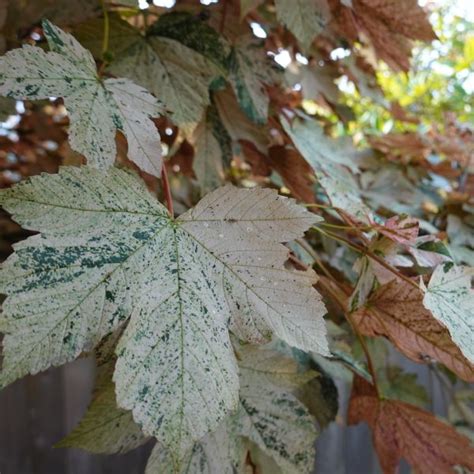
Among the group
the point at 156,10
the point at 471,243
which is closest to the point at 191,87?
the point at 156,10

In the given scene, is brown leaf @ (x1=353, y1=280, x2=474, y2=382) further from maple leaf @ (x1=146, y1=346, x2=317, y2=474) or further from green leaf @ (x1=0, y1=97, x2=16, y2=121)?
green leaf @ (x1=0, y1=97, x2=16, y2=121)

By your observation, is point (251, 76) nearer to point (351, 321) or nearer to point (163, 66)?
point (163, 66)

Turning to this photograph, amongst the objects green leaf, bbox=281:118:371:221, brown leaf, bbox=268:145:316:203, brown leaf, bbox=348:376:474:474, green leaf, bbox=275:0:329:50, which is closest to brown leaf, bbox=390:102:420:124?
green leaf, bbox=281:118:371:221

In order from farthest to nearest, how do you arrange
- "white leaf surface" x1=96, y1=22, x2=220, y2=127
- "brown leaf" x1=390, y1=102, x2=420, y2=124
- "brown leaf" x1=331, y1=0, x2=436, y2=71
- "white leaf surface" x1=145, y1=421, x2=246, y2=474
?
"brown leaf" x1=390, y1=102, x2=420, y2=124 < "brown leaf" x1=331, y1=0, x2=436, y2=71 < "white leaf surface" x1=96, y1=22, x2=220, y2=127 < "white leaf surface" x1=145, y1=421, x2=246, y2=474

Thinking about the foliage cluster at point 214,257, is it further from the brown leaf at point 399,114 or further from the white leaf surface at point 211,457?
the brown leaf at point 399,114

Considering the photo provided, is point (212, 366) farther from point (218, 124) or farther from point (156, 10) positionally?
point (156, 10)

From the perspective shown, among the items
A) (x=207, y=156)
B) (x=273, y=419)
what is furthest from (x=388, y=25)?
(x=273, y=419)

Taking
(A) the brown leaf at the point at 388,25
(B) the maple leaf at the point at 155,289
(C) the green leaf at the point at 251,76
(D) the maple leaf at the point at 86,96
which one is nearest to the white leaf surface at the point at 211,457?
(B) the maple leaf at the point at 155,289
